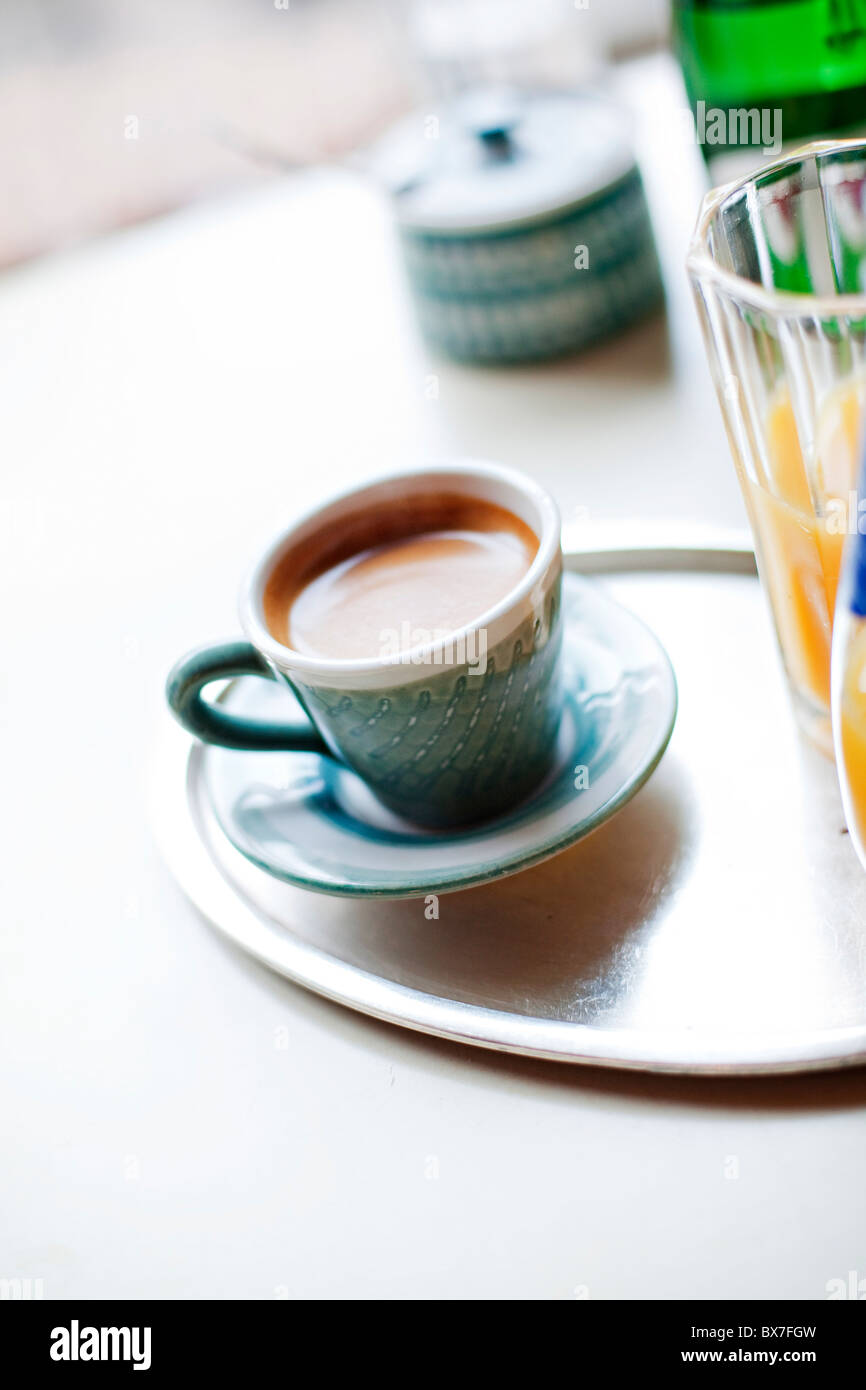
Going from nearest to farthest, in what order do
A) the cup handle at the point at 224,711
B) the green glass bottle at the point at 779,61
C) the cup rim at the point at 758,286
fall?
1. the cup rim at the point at 758,286
2. the cup handle at the point at 224,711
3. the green glass bottle at the point at 779,61

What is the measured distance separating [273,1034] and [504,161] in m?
0.58

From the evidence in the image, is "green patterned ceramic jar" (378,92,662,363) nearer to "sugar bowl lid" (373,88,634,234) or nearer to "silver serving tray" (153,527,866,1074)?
"sugar bowl lid" (373,88,634,234)

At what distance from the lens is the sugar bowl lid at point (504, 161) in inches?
29.3

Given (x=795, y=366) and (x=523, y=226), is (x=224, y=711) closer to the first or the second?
(x=795, y=366)

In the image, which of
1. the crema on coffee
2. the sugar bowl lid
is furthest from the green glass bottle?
the crema on coffee

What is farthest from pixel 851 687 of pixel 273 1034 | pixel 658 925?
pixel 273 1034

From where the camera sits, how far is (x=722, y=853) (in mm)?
470

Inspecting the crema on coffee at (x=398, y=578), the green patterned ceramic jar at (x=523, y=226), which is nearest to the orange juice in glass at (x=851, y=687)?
the crema on coffee at (x=398, y=578)

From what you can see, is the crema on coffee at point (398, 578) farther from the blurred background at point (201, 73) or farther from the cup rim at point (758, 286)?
the blurred background at point (201, 73)

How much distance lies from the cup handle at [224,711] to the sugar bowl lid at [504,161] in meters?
0.39

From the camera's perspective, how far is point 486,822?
487mm

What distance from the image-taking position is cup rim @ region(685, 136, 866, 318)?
0.37 meters
